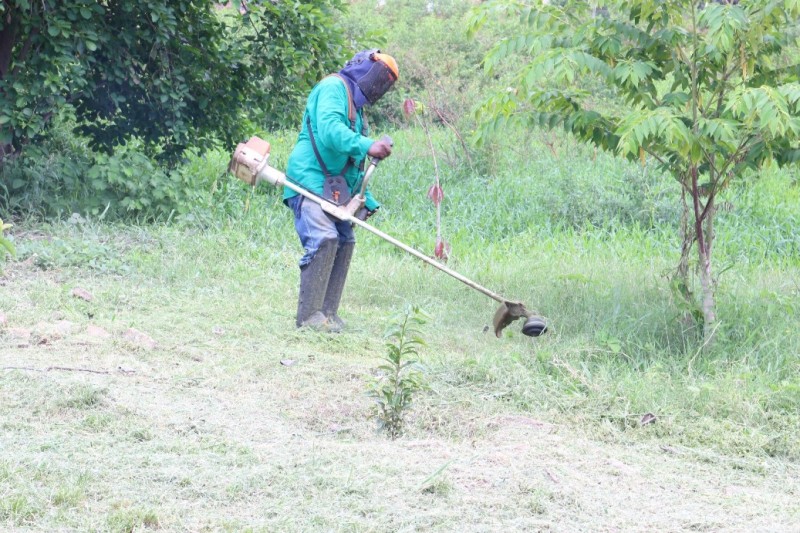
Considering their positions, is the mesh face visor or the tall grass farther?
the mesh face visor

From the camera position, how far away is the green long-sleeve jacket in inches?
247

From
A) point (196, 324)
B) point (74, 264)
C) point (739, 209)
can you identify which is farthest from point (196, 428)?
point (739, 209)

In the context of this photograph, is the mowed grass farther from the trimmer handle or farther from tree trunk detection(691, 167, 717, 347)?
the trimmer handle

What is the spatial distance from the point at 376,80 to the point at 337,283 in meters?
1.42

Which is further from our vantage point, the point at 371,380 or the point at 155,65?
the point at 155,65

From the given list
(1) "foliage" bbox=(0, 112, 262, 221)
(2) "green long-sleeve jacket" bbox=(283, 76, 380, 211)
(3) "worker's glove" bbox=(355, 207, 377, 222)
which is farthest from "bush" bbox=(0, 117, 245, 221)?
(3) "worker's glove" bbox=(355, 207, 377, 222)

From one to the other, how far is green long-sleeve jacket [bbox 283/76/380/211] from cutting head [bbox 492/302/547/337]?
1.22 m

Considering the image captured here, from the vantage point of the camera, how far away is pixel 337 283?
22.7 ft

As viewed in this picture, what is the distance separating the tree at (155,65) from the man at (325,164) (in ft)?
10.3

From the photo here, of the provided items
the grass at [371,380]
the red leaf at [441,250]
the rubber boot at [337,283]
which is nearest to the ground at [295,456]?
the grass at [371,380]

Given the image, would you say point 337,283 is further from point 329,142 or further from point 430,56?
point 430,56

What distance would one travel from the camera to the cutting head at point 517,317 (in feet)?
20.0

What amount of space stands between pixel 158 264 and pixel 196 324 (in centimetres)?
187

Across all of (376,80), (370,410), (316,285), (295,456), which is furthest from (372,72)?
(295,456)
